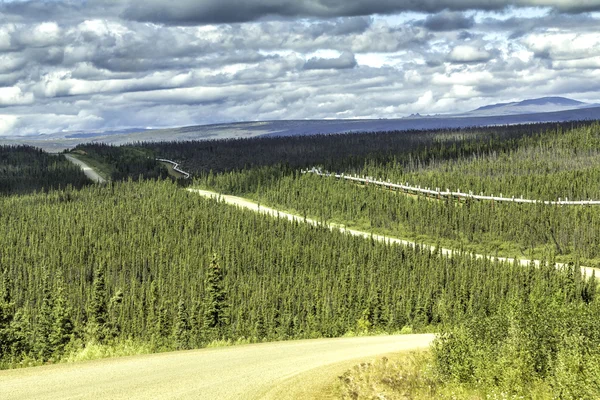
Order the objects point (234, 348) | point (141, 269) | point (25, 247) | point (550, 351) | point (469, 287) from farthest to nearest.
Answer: point (25, 247) → point (141, 269) → point (469, 287) → point (234, 348) → point (550, 351)

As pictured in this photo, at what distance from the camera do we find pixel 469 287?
87562 mm

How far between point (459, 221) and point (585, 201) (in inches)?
769

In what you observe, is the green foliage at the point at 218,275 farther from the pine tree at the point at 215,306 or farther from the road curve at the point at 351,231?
the road curve at the point at 351,231

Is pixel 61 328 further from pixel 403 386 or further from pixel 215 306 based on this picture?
pixel 403 386

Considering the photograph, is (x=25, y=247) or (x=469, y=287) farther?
(x=25, y=247)

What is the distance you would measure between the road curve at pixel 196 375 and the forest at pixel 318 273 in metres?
4.49

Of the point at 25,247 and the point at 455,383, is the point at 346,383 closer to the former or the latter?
the point at 455,383

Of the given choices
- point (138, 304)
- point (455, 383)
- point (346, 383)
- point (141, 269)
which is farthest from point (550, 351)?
point (141, 269)

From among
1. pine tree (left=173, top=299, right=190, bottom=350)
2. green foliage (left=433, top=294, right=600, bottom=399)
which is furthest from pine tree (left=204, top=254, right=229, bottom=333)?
green foliage (left=433, top=294, right=600, bottom=399)

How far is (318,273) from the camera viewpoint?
101 meters

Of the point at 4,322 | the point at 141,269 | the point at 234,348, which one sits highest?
the point at 234,348

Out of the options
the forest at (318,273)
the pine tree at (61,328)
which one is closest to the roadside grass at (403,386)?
the forest at (318,273)

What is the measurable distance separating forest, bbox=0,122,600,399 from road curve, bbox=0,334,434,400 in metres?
4.49

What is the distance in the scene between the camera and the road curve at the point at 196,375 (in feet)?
82.8
